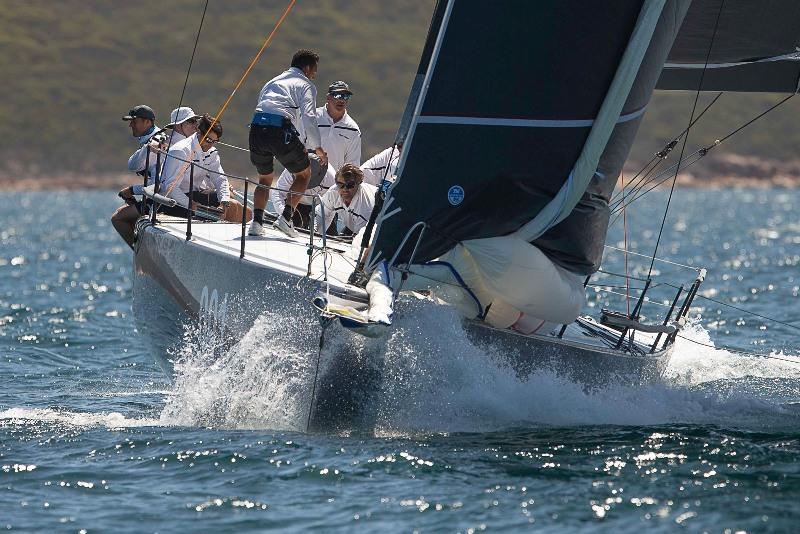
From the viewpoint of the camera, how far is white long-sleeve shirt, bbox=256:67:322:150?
9.76m

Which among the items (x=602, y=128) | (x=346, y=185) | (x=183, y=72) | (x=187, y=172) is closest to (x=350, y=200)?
(x=346, y=185)

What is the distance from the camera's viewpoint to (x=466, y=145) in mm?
8508

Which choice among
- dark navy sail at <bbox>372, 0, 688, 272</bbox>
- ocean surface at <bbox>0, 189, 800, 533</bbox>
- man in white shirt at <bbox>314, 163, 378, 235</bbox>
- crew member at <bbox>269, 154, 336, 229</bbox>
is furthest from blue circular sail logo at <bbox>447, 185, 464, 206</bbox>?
crew member at <bbox>269, 154, 336, 229</bbox>

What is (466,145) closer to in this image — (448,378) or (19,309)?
(448,378)

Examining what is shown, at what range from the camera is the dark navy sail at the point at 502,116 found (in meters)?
8.36

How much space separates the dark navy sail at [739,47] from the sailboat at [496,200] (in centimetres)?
239

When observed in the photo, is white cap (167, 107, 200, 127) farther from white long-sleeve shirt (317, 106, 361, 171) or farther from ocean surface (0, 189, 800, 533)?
ocean surface (0, 189, 800, 533)

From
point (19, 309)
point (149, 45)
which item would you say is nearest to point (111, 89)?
point (149, 45)

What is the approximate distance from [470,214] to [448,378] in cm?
112

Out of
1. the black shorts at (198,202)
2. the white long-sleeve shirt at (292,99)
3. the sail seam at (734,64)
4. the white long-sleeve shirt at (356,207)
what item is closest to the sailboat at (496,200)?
the white long-sleeve shirt at (292,99)

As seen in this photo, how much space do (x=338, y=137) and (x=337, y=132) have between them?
5cm

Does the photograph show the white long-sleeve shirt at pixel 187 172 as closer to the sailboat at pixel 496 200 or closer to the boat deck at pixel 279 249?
the boat deck at pixel 279 249

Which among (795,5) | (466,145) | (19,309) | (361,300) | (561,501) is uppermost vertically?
(795,5)

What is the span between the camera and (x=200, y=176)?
11305 mm
